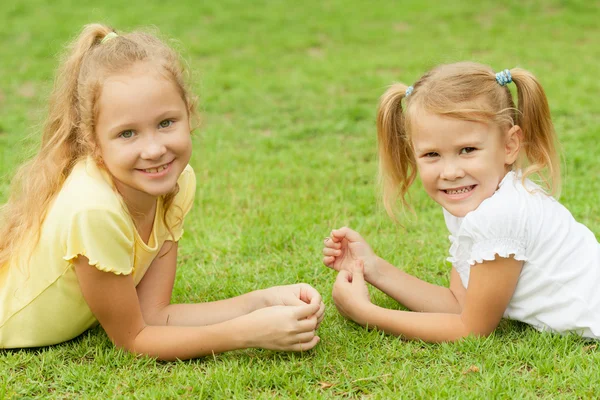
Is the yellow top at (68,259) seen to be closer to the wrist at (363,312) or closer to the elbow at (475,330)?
the wrist at (363,312)

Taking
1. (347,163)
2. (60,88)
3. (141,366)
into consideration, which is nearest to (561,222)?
(141,366)

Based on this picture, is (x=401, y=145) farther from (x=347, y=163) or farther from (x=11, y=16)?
(x=11, y=16)

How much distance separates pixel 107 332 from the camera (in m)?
2.74

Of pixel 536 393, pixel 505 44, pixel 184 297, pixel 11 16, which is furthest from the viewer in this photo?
pixel 11 16

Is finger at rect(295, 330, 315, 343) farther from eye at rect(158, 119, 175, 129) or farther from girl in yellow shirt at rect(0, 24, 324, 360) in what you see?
eye at rect(158, 119, 175, 129)

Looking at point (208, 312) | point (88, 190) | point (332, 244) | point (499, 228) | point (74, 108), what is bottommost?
point (208, 312)

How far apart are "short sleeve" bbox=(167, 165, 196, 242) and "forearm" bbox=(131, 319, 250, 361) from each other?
1.55 ft

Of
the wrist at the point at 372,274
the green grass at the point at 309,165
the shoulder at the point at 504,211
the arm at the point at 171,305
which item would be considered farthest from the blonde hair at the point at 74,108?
the shoulder at the point at 504,211

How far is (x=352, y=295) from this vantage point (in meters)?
2.89

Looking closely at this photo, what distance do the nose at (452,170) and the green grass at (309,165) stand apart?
57 cm

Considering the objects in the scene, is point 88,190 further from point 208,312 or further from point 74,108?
point 208,312

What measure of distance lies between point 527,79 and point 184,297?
1646 millimetres

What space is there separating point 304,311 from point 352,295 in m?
0.32

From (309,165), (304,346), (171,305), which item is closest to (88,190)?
(171,305)
